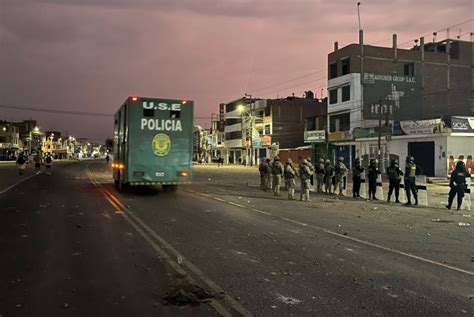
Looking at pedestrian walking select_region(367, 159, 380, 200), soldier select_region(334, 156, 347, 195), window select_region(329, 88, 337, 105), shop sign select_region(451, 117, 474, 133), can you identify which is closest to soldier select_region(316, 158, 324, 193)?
soldier select_region(334, 156, 347, 195)

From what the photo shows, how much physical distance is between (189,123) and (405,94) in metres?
43.3

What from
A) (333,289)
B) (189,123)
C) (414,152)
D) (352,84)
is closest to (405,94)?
(352,84)

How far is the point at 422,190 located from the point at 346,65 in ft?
129

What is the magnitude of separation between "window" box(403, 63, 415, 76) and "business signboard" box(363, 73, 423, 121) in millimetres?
596

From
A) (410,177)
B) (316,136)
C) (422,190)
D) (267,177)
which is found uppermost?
(316,136)

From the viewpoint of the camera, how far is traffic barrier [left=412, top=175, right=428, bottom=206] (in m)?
18.5

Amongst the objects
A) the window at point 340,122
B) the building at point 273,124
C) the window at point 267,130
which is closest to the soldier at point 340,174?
the window at point 340,122

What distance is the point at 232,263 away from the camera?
7.79m

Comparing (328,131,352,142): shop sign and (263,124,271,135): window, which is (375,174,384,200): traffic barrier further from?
(263,124,271,135): window

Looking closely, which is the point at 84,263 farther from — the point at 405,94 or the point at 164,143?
the point at 405,94

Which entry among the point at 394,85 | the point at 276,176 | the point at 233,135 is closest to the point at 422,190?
the point at 276,176

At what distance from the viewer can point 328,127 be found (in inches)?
2281

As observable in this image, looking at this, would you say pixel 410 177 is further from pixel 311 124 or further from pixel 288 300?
pixel 311 124

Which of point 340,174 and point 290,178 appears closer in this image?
point 290,178
